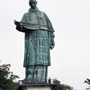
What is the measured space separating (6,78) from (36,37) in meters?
27.5

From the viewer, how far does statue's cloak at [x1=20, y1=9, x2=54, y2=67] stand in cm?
2888

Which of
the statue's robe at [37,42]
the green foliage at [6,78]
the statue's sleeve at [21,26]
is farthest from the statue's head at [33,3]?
the green foliage at [6,78]

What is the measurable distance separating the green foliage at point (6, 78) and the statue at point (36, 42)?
82.8ft

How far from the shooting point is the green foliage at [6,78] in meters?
54.6

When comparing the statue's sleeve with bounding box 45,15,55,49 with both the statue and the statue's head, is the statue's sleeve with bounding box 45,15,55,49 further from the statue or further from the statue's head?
the statue's head

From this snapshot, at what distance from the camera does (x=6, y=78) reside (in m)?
56.1

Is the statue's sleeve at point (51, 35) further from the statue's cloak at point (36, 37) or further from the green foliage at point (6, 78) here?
the green foliage at point (6, 78)

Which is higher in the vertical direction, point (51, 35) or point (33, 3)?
point (33, 3)

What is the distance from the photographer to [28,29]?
96.4 ft

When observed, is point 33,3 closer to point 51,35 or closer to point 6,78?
point 51,35

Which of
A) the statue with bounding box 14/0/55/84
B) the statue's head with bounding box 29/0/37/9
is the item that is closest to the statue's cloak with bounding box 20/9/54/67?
the statue with bounding box 14/0/55/84

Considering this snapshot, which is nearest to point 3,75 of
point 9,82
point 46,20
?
point 9,82

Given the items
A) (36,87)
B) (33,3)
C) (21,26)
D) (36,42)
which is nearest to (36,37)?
(36,42)

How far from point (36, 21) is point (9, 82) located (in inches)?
1033
